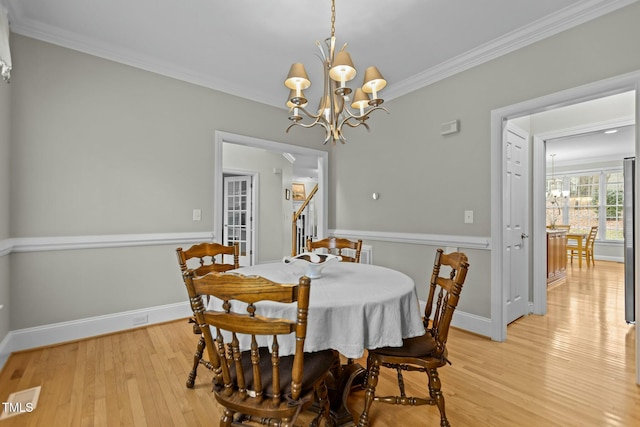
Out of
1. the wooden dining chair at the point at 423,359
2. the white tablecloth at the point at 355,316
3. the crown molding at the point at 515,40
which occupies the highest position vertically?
the crown molding at the point at 515,40

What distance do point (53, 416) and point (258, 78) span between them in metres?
3.28

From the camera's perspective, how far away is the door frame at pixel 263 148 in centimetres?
350

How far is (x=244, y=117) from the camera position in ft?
12.3

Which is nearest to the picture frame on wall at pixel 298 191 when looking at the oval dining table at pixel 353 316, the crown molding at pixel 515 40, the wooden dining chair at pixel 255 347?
the crown molding at pixel 515 40

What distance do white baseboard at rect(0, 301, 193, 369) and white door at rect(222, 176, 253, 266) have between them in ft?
10.3

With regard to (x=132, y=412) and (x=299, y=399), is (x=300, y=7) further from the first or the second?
(x=132, y=412)

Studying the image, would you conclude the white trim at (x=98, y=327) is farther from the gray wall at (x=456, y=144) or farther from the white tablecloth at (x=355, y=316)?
the white tablecloth at (x=355, y=316)

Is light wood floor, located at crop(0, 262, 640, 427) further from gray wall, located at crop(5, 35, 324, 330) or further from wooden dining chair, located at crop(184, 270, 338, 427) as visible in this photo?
wooden dining chair, located at crop(184, 270, 338, 427)

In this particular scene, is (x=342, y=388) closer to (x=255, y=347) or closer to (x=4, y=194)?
(x=255, y=347)

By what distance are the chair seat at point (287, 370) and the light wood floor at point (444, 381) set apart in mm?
543

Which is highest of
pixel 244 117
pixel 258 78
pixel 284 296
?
pixel 258 78

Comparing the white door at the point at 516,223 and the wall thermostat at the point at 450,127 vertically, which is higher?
the wall thermostat at the point at 450,127

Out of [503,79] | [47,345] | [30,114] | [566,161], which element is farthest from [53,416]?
[566,161]

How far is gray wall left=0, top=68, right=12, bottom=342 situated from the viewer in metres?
2.28
